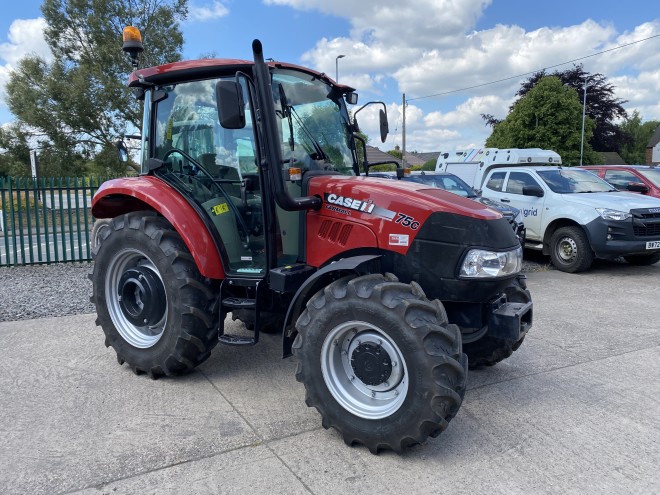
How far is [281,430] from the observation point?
11.1 ft

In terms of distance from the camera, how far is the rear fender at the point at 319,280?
3.21 m

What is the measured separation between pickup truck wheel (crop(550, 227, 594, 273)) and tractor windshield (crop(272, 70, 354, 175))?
624 centimetres

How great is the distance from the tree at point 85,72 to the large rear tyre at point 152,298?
16965 mm

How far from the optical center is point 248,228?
395 cm

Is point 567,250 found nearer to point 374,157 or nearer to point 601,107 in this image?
point 374,157

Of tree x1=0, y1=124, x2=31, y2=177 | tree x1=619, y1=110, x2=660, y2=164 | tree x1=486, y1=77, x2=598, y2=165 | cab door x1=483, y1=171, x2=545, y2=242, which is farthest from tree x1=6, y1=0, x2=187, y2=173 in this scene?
tree x1=619, y1=110, x2=660, y2=164

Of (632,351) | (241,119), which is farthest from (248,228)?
(632,351)

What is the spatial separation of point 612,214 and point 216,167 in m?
7.33

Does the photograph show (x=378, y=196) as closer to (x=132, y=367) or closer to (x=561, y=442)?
(x=561, y=442)

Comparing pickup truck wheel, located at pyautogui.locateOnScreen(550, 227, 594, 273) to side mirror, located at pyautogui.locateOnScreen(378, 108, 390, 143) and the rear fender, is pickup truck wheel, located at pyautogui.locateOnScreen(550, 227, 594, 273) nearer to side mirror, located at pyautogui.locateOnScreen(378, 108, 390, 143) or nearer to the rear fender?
side mirror, located at pyautogui.locateOnScreen(378, 108, 390, 143)

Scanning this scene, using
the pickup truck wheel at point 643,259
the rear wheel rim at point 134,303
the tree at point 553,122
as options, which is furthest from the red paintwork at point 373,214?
the tree at point 553,122

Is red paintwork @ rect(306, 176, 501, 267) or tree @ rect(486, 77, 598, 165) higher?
tree @ rect(486, 77, 598, 165)

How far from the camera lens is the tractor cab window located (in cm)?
390

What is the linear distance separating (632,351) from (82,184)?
31.3 ft
